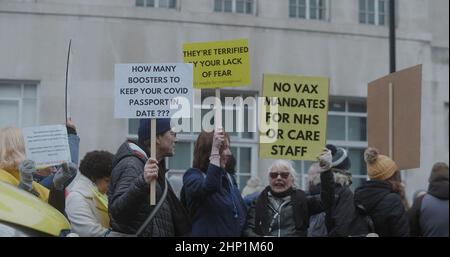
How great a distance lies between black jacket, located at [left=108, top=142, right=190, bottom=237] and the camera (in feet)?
12.8

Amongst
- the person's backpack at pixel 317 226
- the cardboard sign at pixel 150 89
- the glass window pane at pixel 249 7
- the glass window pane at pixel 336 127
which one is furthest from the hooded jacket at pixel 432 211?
the cardboard sign at pixel 150 89

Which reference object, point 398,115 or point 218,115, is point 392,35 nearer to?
point 398,115

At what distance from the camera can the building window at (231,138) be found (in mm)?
4227

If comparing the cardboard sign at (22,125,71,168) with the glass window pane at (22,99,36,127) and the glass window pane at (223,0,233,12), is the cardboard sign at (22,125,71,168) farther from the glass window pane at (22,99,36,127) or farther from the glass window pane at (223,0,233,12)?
the glass window pane at (223,0,233,12)

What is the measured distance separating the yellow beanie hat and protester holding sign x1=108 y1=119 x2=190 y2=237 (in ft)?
3.77

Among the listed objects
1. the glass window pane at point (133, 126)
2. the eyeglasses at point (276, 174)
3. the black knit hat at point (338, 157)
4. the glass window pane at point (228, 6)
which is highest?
the glass window pane at point (228, 6)

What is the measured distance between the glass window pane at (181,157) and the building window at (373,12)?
44.7 inches

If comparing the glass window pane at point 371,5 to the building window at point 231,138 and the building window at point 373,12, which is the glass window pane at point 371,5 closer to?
the building window at point 373,12

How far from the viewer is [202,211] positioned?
4324 millimetres

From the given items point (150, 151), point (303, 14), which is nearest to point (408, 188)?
point (303, 14)
